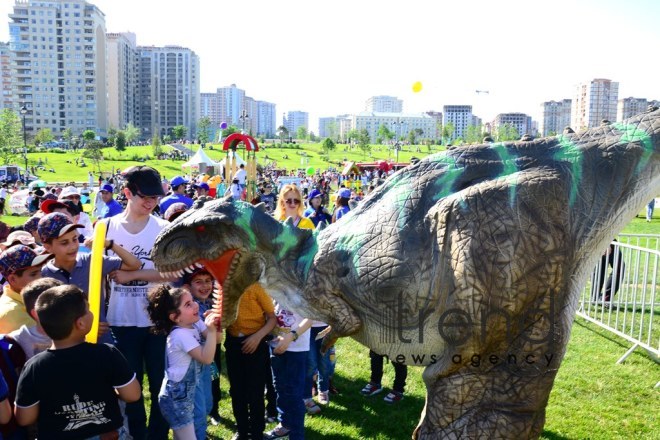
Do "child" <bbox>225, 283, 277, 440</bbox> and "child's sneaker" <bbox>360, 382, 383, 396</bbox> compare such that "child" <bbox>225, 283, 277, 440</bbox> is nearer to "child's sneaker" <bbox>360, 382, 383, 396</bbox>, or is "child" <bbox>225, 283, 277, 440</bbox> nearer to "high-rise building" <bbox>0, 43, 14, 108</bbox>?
"child's sneaker" <bbox>360, 382, 383, 396</bbox>

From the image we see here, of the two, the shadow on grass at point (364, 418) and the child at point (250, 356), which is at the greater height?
the child at point (250, 356)

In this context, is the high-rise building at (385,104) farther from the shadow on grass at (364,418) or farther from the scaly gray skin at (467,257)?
the scaly gray skin at (467,257)

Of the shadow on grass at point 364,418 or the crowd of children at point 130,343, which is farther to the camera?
the shadow on grass at point 364,418

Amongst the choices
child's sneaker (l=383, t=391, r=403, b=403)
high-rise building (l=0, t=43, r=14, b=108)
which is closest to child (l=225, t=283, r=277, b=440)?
child's sneaker (l=383, t=391, r=403, b=403)

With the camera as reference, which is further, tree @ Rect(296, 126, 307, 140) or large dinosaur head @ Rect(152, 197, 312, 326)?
tree @ Rect(296, 126, 307, 140)

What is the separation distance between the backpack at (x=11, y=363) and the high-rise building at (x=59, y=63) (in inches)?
4679

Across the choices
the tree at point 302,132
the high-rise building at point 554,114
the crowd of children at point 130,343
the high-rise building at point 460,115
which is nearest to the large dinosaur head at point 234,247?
A: the crowd of children at point 130,343

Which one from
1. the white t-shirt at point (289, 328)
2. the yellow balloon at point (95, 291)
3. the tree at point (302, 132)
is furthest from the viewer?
the tree at point (302, 132)

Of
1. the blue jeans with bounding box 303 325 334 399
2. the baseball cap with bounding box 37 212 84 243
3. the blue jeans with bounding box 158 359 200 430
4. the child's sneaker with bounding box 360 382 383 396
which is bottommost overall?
the child's sneaker with bounding box 360 382 383 396

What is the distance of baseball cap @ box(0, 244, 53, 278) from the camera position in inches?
150

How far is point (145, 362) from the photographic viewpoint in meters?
4.60

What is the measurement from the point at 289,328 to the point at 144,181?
5.62 ft

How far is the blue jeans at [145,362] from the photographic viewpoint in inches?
181

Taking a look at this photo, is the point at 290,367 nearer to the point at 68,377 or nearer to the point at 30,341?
the point at 30,341
